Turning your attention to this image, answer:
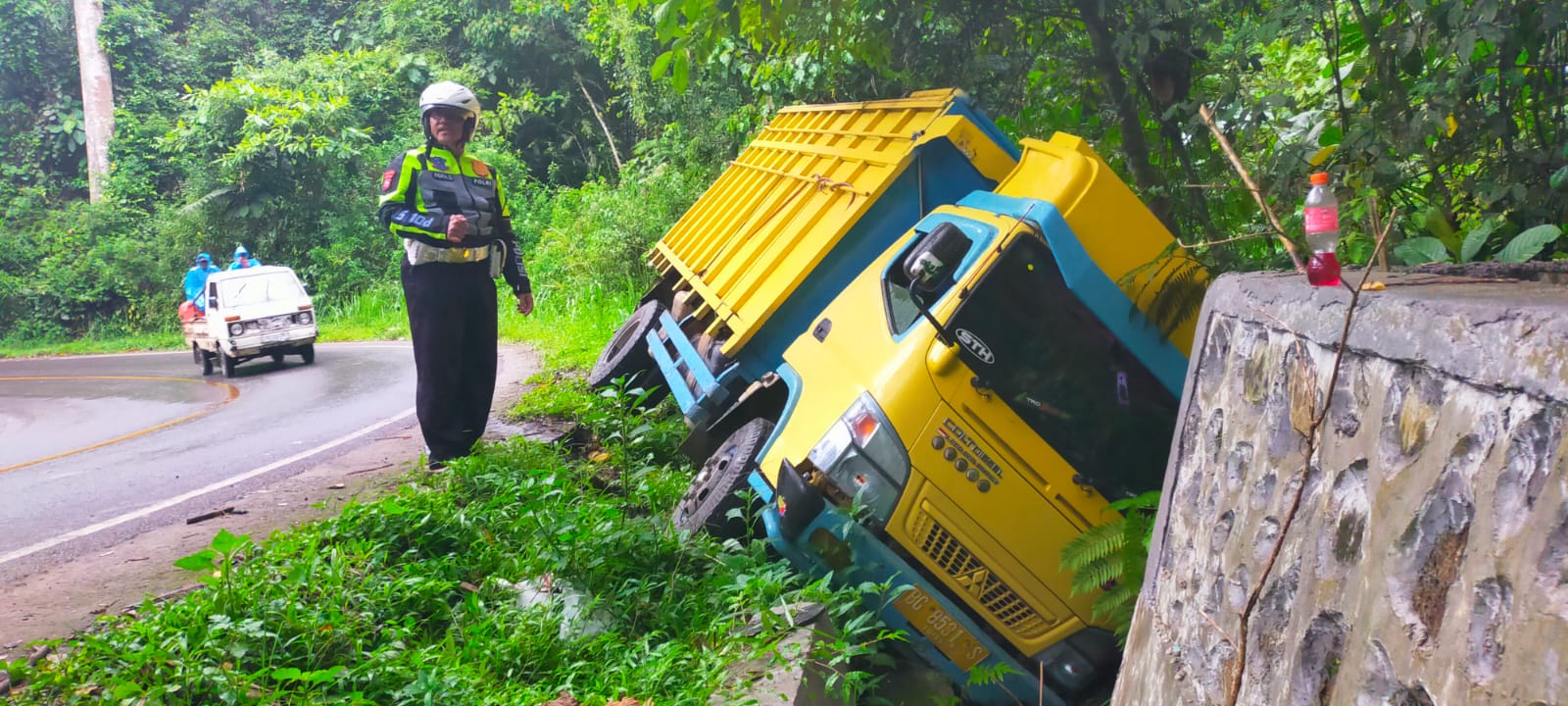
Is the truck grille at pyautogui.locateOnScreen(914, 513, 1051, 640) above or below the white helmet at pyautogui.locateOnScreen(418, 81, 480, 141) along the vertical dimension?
below

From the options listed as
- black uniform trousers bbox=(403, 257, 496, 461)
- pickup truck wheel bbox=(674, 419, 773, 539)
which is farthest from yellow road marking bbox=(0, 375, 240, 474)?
pickup truck wheel bbox=(674, 419, 773, 539)

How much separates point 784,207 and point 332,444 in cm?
390

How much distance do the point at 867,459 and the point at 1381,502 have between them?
2846 mm

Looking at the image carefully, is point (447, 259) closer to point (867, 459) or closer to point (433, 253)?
point (433, 253)

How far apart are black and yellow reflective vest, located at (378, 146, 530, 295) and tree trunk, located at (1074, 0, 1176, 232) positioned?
→ 3.74 m

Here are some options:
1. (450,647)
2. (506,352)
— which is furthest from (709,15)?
(506,352)

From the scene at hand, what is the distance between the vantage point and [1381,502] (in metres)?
1.59

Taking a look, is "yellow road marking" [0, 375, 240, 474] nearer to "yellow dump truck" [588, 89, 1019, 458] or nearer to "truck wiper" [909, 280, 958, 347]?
"yellow dump truck" [588, 89, 1019, 458]

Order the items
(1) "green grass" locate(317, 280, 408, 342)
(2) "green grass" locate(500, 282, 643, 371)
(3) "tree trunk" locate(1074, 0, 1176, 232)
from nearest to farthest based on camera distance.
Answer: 1. (3) "tree trunk" locate(1074, 0, 1176, 232)
2. (2) "green grass" locate(500, 282, 643, 371)
3. (1) "green grass" locate(317, 280, 408, 342)

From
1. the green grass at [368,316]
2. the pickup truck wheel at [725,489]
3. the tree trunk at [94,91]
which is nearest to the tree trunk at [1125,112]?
the pickup truck wheel at [725,489]

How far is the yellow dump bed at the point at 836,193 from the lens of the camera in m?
6.01

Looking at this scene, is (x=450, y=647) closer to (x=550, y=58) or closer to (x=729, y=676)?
(x=729, y=676)

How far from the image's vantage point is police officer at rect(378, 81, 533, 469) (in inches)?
246

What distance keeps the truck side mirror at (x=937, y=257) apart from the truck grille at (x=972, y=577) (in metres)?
0.96
